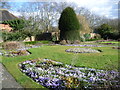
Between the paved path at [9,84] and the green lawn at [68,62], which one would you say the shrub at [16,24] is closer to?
the green lawn at [68,62]

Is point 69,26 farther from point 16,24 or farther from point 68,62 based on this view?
point 68,62

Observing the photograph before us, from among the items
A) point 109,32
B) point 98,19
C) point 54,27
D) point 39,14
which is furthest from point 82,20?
point 98,19

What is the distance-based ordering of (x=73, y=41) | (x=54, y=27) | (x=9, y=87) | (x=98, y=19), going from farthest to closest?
1. (x=98, y=19)
2. (x=54, y=27)
3. (x=73, y=41)
4. (x=9, y=87)

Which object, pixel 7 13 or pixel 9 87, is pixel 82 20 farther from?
pixel 9 87

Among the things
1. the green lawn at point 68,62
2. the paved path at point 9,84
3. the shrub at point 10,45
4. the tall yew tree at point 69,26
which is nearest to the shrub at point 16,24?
the tall yew tree at point 69,26

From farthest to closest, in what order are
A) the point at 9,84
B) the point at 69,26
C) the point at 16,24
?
1. the point at 16,24
2. the point at 69,26
3. the point at 9,84

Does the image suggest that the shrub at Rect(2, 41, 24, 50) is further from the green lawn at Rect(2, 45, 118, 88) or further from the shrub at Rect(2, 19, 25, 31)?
the shrub at Rect(2, 19, 25, 31)

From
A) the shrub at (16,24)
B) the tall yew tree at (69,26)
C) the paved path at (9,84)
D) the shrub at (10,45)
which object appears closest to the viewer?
the paved path at (9,84)

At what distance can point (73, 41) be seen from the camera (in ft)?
50.6

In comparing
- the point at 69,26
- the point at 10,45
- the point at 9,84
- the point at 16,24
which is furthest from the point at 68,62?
the point at 16,24

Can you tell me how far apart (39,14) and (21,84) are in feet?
87.2

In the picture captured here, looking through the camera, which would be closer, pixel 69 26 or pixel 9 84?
pixel 9 84

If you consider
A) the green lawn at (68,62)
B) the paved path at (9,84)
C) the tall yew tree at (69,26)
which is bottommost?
the green lawn at (68,62)

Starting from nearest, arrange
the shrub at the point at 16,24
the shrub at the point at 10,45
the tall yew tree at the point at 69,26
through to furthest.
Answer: the shrub at the point at 10,45, the tall yew tree at the point at 69,26, the shrub at the point at 16,24
